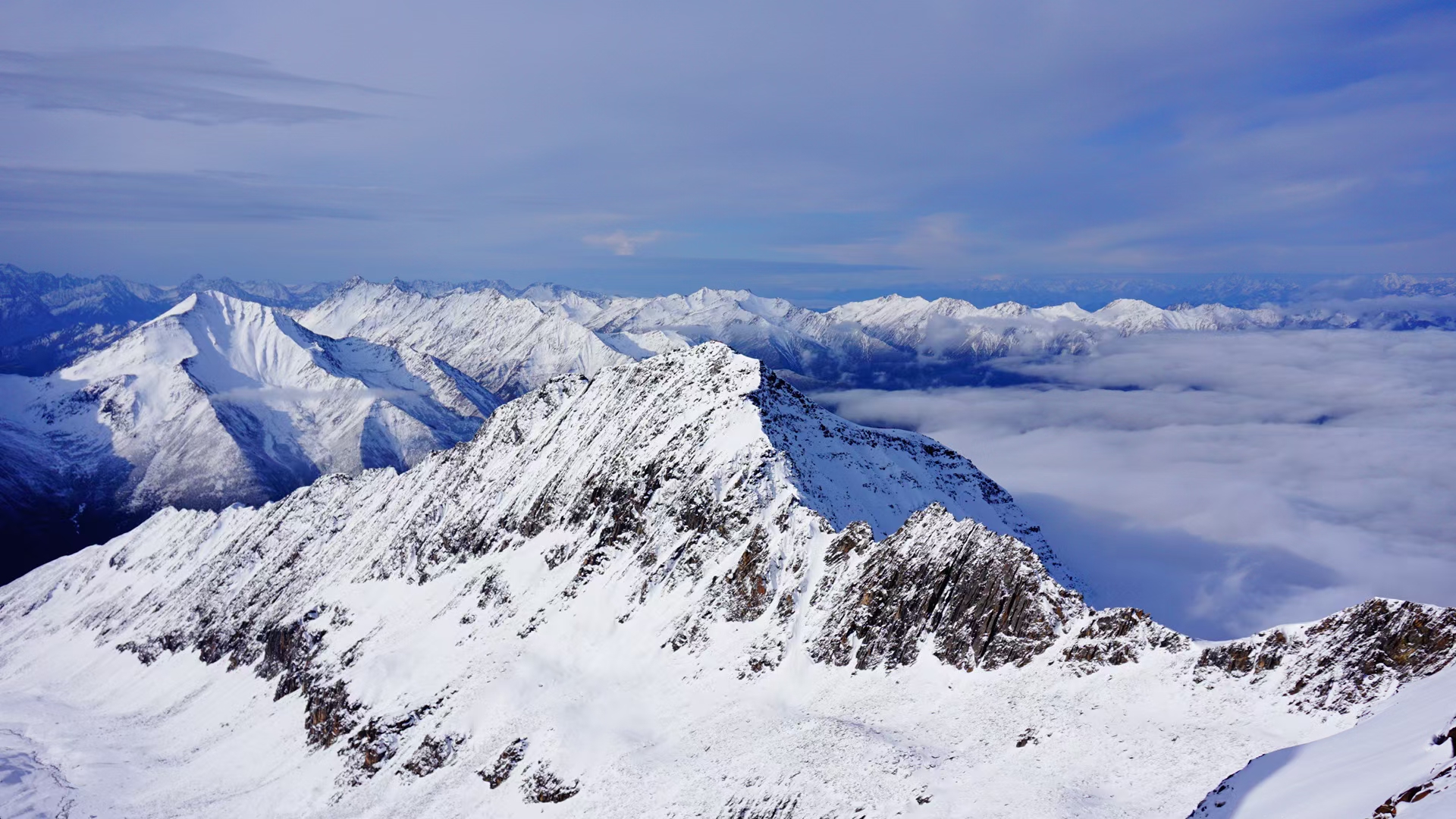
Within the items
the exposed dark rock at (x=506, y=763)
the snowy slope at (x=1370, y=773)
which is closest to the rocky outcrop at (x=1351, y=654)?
the snowy slope at (x=1370, y=773)

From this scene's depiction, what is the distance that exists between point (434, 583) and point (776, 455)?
64.5 meters

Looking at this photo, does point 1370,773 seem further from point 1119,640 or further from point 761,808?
point 761,808

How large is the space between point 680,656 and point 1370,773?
2462 inches

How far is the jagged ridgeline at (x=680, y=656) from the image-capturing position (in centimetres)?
4891

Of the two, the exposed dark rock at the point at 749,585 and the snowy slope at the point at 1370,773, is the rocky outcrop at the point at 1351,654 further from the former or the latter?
the exposed dark rock at the point at 749,585

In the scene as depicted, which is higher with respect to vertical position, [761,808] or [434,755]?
[761,808]

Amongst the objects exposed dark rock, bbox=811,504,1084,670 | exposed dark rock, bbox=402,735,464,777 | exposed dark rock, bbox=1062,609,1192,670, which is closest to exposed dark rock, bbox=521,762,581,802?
exposed dark rock, bbox=402,735,464,777

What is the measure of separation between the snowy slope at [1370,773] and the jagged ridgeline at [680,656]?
5.38m

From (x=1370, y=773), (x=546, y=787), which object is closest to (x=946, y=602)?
(x=1370, y=773)

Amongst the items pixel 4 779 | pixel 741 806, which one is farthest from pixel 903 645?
pixel 4 779

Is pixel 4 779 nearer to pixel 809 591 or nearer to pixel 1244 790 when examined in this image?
pixel 809 591

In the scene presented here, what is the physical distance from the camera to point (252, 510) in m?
198

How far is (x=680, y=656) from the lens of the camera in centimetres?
8206

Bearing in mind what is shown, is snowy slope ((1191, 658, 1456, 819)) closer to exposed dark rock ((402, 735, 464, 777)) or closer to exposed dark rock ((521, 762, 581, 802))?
exposed dark rock ((521, 762, 581, 802))
